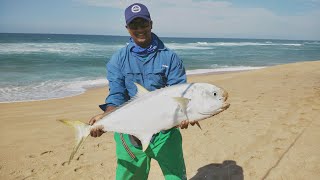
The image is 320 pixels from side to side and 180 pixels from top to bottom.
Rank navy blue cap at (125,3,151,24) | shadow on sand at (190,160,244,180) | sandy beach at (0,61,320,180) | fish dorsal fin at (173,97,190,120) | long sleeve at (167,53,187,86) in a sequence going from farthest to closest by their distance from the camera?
1. sandy beach at (0,61,320,180)
2. shadow on sand at (190,160,244,180)
3. long sleeve at (167,53,187,86)
4. navy blue cap at (125,3,151,24)
5. fish dorsal fin at (173,97,190,120)

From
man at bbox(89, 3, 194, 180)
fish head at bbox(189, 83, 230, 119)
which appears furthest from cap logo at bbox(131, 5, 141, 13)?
fish head at bbox(189, 83, 230, 119)

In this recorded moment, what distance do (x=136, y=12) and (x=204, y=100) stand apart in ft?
2.89

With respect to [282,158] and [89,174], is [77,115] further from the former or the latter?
[282,158]

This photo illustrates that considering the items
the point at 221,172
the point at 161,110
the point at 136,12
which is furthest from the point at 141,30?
the point at 221,172

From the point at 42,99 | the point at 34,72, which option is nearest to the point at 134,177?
the point at 42,99

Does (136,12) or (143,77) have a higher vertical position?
(136,12)

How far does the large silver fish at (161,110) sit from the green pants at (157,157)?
0.28 meters

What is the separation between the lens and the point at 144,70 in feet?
9.32

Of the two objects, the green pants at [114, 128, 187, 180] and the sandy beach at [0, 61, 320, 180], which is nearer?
the green pants at [114, 128, 187, 180]

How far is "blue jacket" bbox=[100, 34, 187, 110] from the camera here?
2820 millimetres

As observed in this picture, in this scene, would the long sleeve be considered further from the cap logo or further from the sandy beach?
the sandy beach

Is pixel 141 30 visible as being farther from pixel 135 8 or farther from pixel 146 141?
pixel 146 141

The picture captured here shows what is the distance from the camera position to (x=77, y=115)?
7.95 m

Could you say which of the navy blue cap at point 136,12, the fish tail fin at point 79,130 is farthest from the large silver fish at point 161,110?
the navy blue cap at point 136,12
